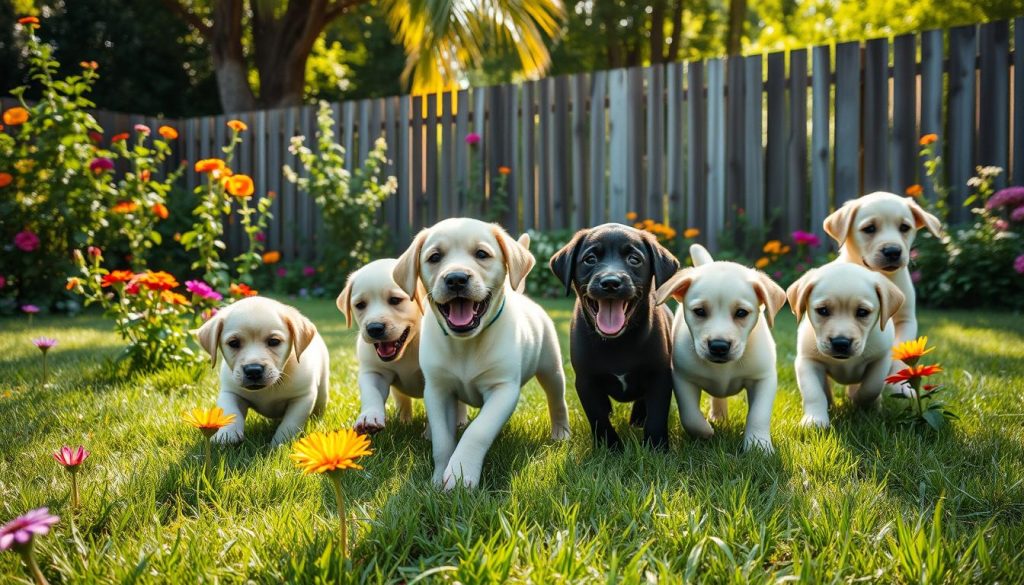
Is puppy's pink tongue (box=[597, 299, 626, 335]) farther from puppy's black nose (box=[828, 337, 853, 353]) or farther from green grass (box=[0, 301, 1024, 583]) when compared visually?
puppy's black nose (box=[828, 337, 853, 353])

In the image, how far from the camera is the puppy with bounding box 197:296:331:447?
3.32 meters

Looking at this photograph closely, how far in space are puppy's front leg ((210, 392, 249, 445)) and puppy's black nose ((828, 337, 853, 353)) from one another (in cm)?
264

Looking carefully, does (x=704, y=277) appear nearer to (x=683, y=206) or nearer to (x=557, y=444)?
(x=557, y=444)

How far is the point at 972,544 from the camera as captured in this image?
6.23 feet

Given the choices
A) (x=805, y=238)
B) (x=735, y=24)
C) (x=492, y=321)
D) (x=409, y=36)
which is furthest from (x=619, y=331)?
(x=735, y=24)

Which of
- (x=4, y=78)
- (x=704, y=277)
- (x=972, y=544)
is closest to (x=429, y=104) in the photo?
(x=704, y=277)

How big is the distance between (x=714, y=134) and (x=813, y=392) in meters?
6.01

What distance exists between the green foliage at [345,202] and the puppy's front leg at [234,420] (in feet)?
22.3

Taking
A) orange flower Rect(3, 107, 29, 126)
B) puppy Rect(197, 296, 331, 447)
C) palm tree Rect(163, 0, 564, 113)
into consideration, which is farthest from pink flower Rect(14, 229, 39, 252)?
palm tree Rect(163, 0, 564, 113)

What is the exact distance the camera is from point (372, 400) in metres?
3.44

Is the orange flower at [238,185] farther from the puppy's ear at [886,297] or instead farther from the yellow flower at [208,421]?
the puppy's ear at [886,297]

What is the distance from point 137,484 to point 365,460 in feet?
2.70

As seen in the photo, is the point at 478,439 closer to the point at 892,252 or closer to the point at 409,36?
the point at 892,252

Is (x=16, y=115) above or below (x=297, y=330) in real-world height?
above
